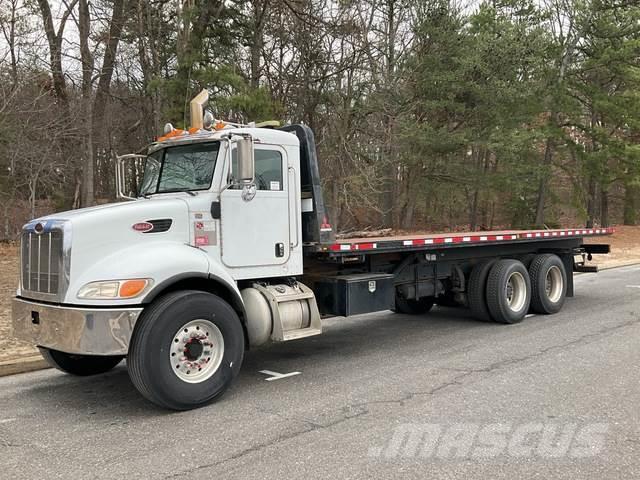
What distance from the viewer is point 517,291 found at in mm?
9461

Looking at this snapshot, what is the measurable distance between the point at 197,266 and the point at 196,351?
0.76 metres

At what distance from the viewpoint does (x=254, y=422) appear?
16.2 feet

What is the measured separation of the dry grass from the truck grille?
1.85m

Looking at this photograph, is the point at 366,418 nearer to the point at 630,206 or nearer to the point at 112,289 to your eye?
the point at 112,289

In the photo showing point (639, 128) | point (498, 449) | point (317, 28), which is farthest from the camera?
point (639, 128)

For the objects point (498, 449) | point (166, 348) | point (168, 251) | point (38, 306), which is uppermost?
point (168, 251)

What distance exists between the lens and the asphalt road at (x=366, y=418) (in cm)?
405

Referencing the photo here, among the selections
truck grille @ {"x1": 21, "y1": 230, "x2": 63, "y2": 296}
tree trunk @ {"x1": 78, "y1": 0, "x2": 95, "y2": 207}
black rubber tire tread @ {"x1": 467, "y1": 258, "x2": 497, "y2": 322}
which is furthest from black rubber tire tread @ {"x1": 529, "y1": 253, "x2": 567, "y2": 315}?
tree trunk @ {"x1": 78, "y1": 0, "x2": 95, "y2": 207}

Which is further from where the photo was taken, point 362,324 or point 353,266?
point 362,324

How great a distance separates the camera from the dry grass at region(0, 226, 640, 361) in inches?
290

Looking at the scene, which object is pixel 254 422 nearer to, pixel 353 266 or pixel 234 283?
pixel 234 283

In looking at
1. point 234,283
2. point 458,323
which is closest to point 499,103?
point 458,323

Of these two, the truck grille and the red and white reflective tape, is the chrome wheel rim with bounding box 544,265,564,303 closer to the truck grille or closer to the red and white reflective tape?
the red and white reflective tape

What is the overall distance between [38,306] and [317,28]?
42.2 feet
